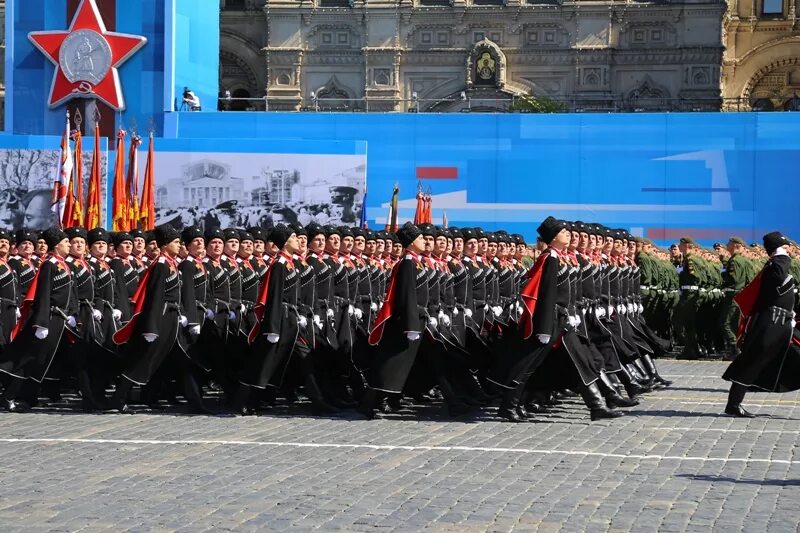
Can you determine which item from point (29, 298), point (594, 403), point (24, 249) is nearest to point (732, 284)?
point (594, 403)

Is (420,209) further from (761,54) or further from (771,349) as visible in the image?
(761,54)

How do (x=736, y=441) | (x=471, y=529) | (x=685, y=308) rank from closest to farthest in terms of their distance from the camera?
(x=471, y=529) < (x=736, y=441) < (x=685, y=308)

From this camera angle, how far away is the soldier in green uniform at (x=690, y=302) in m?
23.9

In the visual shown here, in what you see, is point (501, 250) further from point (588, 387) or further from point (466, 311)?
point (588, 387)

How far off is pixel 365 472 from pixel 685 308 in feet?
46.3

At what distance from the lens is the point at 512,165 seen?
3616cm

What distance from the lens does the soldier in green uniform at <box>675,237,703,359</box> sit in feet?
78.3


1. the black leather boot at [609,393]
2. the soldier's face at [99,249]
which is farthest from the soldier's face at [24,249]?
the black leather boot at [609,393]

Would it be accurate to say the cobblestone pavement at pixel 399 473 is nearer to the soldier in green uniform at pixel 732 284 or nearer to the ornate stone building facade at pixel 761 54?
the soldier in green uniform at pixel 732 284

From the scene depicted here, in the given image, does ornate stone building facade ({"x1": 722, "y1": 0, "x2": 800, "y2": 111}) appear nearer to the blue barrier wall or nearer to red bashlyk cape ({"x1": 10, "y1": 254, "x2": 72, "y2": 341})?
the blue barrier wall

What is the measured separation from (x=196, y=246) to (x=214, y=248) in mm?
504

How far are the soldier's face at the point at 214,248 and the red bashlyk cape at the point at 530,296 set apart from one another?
3.09m

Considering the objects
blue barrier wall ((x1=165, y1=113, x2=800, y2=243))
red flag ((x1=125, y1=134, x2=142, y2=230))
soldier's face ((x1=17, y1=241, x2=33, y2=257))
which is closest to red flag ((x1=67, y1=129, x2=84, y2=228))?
red flag ((x1=125, y1=134, x2=142, y2=230))

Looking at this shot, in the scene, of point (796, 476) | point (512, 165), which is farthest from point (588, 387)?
point (512, 165)
